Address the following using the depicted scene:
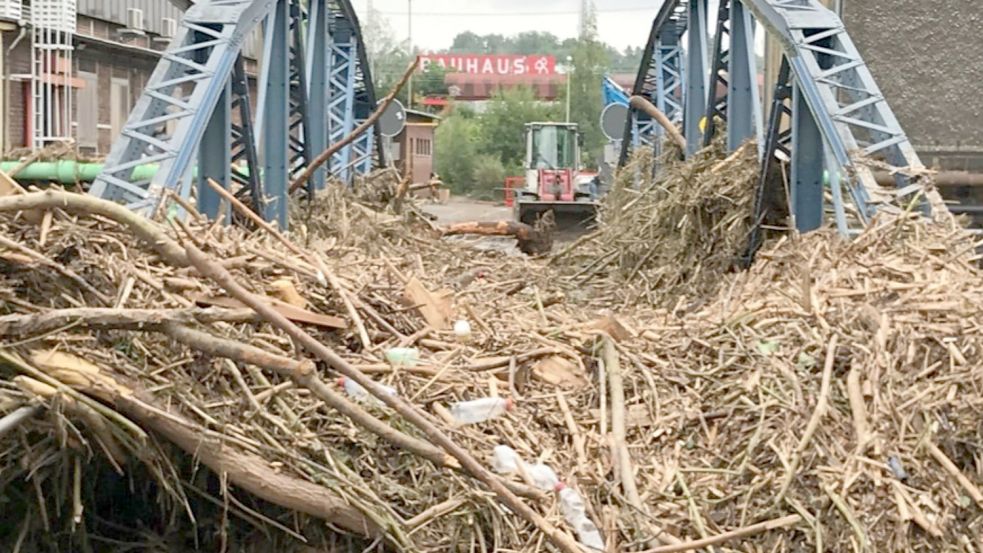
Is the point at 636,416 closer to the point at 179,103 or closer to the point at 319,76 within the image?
the point at 179,103

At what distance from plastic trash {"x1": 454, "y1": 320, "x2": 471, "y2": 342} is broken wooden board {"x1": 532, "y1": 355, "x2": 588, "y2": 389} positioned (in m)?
0.36

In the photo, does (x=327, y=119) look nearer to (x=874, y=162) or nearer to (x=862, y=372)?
(x=874, y=162)

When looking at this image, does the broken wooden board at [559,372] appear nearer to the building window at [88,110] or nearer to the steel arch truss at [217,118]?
the steel arch truss at [217,118]

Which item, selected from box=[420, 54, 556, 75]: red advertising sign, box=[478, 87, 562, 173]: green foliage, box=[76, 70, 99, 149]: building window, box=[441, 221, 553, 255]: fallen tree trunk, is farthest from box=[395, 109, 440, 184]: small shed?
box=[420, 54, 556, 75]: red advertising sign

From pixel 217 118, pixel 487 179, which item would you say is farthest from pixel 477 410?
pixel 487 179

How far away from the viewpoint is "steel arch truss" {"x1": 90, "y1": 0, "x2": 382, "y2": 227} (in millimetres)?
8602

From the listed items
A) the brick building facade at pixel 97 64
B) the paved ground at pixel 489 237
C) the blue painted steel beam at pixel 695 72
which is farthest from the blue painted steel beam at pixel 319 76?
the brick building facade at pixel 97 64

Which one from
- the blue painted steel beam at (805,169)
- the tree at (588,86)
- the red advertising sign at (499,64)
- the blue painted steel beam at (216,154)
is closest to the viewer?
the blue painted steel beam at (805,169)

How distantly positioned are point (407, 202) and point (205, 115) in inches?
290

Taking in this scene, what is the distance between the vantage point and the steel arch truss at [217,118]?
860 cm

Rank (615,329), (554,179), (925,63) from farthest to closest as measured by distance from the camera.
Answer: (554,179), (925,63), (615,329)

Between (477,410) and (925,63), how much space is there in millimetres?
10731

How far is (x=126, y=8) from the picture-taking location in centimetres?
3650

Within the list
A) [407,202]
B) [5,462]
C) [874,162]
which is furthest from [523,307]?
[407,202]
